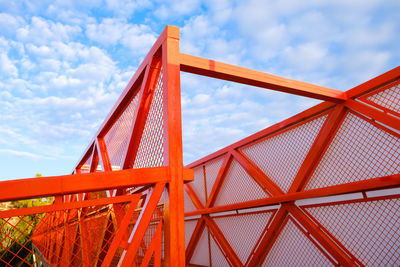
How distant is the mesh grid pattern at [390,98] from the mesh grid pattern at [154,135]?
9.62ft

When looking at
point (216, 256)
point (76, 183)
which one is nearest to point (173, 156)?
point (76, 183)

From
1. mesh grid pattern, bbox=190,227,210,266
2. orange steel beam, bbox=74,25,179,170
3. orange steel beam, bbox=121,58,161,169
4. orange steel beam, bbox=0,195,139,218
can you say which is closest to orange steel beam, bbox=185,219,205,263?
mesh grid pattern, bbox=190,227,210,266

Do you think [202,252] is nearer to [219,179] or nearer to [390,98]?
[219,179]

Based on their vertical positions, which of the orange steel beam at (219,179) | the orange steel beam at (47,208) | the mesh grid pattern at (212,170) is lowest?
the orange steel beam at (47,208)

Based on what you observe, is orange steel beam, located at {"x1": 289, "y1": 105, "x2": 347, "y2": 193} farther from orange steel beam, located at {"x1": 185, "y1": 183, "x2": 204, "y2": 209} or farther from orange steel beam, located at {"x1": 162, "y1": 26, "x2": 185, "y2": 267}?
orange steel beam, located at {"x1": 185, "y1": 183, "x2": 204, "y2": 209}

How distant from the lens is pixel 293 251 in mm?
4988

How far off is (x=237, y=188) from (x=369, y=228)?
9.97ft

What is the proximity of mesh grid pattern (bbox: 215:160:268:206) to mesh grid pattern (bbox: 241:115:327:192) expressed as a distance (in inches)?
16.4

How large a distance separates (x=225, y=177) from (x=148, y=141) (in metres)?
4.32

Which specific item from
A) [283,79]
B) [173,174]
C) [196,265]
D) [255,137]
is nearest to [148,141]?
[173,174]

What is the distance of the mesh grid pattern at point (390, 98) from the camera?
12.5 feet

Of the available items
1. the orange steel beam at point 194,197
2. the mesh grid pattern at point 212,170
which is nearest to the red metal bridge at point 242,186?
the mesh grid pattern at point 212,170

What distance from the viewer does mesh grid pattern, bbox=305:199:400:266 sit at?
3744 mm

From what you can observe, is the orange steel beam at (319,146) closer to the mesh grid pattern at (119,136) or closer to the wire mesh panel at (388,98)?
the wire mesh panel at (388,98)
